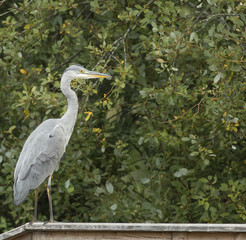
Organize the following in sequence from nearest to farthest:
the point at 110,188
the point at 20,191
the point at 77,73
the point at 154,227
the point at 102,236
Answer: the point at 154,227
the point at 102,236
the point at 20,191
the point at 77,73
the point at 110,188

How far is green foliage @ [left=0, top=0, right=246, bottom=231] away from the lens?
5387 millimetres

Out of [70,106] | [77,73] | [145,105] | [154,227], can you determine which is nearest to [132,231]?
[154,227]

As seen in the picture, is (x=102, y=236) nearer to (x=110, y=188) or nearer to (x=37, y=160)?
(x=37, y=160)

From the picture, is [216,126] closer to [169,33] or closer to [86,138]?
[169,33]

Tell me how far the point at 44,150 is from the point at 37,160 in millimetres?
100

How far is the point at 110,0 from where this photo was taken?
20.2ft

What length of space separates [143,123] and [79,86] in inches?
47.5

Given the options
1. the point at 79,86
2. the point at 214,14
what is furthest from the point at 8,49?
the point at 214,14

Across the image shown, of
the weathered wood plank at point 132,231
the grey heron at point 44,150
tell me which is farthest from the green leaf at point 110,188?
the weathered wood plank at point 132,231

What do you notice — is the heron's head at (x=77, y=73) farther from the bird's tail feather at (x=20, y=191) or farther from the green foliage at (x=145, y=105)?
the bird's tail feather at (x=20, y=191)

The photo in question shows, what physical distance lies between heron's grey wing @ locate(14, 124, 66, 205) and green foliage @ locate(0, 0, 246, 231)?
0.80 metres

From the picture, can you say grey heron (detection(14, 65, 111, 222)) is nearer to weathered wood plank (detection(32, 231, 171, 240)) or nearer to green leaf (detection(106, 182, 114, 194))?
weathered wood plank (detection(32, 231, 171, 240))

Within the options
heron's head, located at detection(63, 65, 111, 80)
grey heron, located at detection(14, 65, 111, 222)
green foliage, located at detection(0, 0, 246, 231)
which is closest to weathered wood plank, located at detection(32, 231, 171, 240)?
grey heron, located at detection(14, 65, 111, 222)

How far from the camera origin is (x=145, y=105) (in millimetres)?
6176
